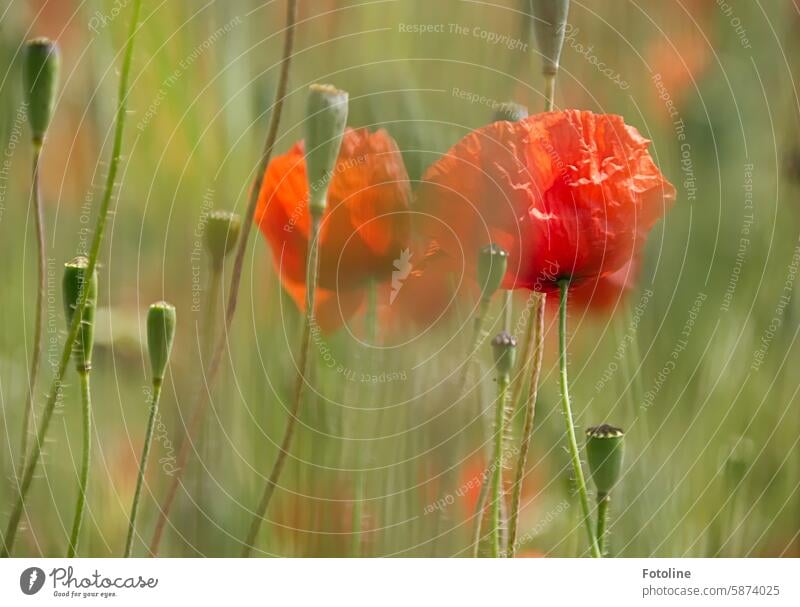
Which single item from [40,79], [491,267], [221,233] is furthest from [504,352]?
[40,79]

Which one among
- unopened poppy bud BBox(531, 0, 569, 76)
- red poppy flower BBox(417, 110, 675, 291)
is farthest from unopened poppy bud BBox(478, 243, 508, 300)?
unopened poppy bud BBox(531, 0, 569, 76)

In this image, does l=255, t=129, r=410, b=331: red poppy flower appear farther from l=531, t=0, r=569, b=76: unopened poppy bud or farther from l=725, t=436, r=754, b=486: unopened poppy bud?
l=725, t=436, r=754, b=486: unopened poppy bud

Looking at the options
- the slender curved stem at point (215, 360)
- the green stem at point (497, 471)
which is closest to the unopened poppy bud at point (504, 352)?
the green stem at point (497, 471)

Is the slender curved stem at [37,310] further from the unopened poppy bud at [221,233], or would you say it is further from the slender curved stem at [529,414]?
the slender curved stem at [529,414]

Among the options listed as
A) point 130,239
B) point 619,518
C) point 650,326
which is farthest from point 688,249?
point 130,239

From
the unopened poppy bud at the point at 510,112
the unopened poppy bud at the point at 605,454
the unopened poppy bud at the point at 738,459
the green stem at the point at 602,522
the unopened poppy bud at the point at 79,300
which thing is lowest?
the green stem at the point at 602,522

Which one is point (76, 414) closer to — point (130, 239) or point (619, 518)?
point (130, 239)
